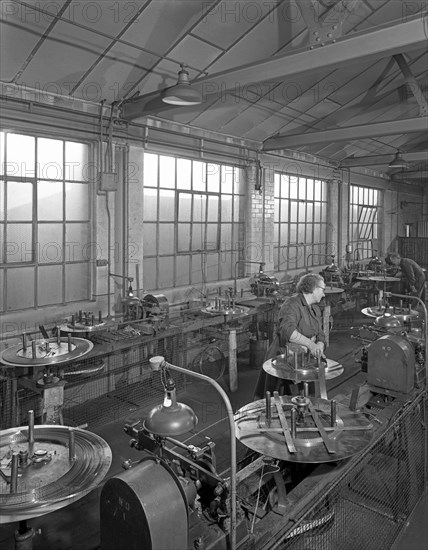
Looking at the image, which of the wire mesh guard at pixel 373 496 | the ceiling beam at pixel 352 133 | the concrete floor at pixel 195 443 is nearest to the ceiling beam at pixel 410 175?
the ceiling beam at pixel 352 133

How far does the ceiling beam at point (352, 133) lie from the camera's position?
6570 millimetres

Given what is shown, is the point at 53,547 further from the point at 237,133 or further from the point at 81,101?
the point at 237,133

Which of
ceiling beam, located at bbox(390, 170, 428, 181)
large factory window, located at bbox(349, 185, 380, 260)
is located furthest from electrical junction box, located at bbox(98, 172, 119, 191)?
ceiling beam, located at bbox(390, 170, 428, 181)

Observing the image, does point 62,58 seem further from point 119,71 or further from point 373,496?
point 373,496

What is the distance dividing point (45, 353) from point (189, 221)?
3632 mm

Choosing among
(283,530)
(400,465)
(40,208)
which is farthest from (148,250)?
(283,530)

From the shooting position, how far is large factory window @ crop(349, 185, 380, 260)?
12.2m

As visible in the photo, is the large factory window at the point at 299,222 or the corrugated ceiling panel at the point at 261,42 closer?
the corrugated ceiling panel at the point at 261,42

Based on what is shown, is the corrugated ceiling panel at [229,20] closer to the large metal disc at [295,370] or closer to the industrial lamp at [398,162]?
the large metal disc at [295,370]

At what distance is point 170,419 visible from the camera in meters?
2.05

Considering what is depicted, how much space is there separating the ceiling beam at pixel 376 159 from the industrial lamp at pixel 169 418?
338 inches

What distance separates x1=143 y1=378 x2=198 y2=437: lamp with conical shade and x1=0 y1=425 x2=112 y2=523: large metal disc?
415 mm

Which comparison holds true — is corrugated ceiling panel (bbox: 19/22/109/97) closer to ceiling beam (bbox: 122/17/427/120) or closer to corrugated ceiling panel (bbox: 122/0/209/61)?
corrugated ceiling panel (bbox: 122/0/209/61)

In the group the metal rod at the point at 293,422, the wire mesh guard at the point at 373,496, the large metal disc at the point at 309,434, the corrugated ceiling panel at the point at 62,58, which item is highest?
the corrugated ceiling panel at the point at 62,58
